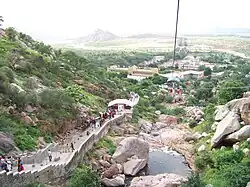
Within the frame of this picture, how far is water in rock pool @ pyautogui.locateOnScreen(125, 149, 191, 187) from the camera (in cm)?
2402

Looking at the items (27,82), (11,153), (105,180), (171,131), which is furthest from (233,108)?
(11,153)

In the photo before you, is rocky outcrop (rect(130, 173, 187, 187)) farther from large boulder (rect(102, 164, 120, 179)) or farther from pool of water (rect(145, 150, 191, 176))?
pool of water (rect(145, 150, 191, 176))

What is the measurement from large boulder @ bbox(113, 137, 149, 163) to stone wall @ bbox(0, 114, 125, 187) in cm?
171

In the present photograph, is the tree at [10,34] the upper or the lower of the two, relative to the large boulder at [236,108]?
upper

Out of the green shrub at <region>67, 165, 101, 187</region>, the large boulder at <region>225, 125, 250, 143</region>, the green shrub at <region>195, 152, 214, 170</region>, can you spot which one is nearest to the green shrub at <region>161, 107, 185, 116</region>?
the large boulder at <region>225, 125, 250, 143</region>

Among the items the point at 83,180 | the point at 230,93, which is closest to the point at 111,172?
the point at 83,180

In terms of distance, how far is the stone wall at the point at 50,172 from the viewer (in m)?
14.5

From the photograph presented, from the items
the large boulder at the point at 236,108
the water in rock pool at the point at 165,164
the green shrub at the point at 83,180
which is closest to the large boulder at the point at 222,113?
the large boulder at the point at 236,108

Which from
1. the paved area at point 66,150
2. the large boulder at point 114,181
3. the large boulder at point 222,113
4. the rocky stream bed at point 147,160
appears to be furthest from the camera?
the large boulder at point 222,113

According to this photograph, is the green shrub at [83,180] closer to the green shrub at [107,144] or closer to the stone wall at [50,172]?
the stone wall at [50,172]

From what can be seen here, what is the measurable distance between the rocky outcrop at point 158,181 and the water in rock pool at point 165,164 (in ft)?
2.25

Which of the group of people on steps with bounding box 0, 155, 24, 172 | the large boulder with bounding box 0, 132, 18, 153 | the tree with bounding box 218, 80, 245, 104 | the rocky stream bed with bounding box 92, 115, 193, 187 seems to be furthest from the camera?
the tree with bounding box 218, 80, 245, 104

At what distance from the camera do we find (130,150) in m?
24.3

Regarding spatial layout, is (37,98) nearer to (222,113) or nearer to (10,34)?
(222,113)
